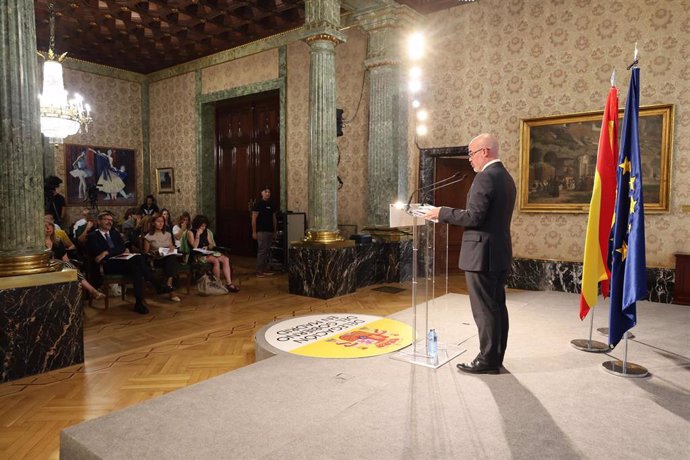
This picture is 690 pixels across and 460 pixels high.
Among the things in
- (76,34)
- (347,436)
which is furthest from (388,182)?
(76,34)

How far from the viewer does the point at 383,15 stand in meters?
7.53

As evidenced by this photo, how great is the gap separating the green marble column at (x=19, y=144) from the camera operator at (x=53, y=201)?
3.85 m

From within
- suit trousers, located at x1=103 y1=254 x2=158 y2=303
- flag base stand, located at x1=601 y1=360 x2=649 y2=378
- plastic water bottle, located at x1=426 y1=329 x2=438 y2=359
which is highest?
suit trousers, located at x1=103 y1=254 x2=158 y2=303

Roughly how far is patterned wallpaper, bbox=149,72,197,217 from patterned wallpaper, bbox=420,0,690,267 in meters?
5.90

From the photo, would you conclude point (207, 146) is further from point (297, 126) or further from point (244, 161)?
point (297, 126)

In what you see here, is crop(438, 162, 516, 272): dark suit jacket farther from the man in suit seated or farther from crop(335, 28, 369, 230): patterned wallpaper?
crop(335, 28, 369, 230): patterned wallpaper

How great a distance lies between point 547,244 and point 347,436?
5.36 meters

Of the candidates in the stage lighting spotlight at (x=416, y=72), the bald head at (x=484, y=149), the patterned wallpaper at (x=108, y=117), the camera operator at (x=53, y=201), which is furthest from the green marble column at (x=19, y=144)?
the patterned wallpaper at (x=108, y=117)

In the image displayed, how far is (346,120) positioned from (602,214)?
5.45 metres

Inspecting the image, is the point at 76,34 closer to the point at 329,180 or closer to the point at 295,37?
the point at 295,37

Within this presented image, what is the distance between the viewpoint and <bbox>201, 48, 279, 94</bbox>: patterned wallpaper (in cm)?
946

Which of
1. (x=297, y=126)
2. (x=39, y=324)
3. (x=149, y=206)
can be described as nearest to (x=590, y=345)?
(x=39, y=324)

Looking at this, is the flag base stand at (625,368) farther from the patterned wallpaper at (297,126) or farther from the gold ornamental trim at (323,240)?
the patterned wallpaper at (297,126)

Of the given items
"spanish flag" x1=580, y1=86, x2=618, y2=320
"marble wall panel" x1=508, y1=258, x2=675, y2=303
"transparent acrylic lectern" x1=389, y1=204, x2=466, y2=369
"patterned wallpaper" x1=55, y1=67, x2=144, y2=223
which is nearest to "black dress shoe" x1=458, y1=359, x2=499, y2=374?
"transparent acrylic lectern" x1=389, y1=204, x2=466, y2=369
